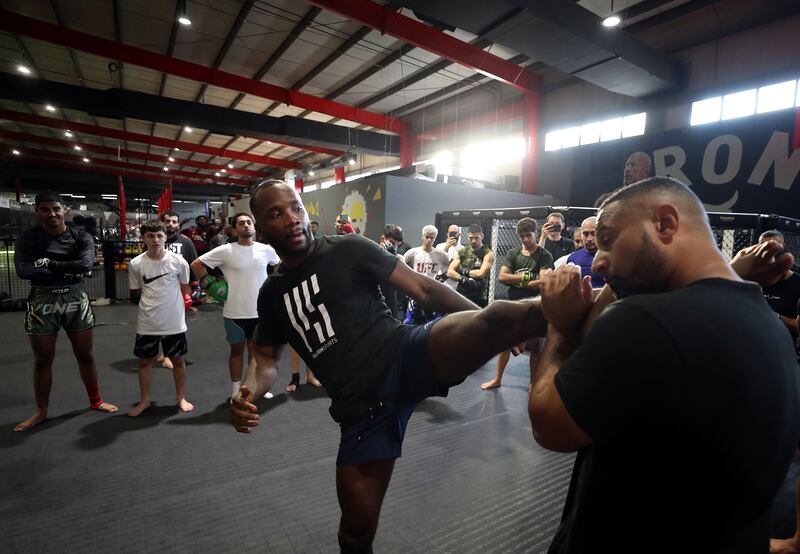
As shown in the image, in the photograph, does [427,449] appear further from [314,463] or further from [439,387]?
[439,387]

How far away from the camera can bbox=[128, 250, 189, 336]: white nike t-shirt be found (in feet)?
10.5

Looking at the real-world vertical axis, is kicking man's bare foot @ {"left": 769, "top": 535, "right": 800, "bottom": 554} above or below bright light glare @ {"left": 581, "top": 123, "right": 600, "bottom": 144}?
below

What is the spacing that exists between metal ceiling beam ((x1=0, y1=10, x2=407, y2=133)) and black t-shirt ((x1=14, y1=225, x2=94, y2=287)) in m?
7.11

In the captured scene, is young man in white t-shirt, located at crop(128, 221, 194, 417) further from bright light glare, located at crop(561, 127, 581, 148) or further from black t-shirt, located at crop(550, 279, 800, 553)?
bright light glare, located at crop(561, 127, 581, 148)

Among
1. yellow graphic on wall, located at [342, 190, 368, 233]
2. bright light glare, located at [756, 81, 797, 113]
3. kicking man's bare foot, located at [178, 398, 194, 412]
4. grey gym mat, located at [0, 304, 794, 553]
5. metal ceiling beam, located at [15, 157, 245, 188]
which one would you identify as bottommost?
grey gym mat, located at [0, 304, 794, 553]

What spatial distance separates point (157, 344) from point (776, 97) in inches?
370

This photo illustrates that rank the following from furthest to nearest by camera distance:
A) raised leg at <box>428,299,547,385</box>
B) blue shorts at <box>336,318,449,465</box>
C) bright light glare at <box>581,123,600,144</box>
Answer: bright light glare at <box>581,123,600,144</box>
blue shorts at <box>336,318,449,465</box>
raised leg at <box>428,299,547,385</box>

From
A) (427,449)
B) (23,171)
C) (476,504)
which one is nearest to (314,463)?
(427,449)

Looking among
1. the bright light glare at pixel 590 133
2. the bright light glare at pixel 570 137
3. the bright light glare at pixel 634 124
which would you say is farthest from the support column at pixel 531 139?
the bright light glare at pixel 634 124

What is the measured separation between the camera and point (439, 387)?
1228mm

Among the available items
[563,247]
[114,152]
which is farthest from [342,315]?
[114,152]

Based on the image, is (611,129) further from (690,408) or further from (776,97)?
(690,408)

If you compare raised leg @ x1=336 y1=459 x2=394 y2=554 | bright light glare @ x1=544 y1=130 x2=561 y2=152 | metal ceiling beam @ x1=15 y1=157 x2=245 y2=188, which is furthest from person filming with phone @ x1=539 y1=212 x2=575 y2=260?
metal ceiling beam @ x1=15 y1=157 x2=245 y2=188

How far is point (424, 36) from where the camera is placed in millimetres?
7109
